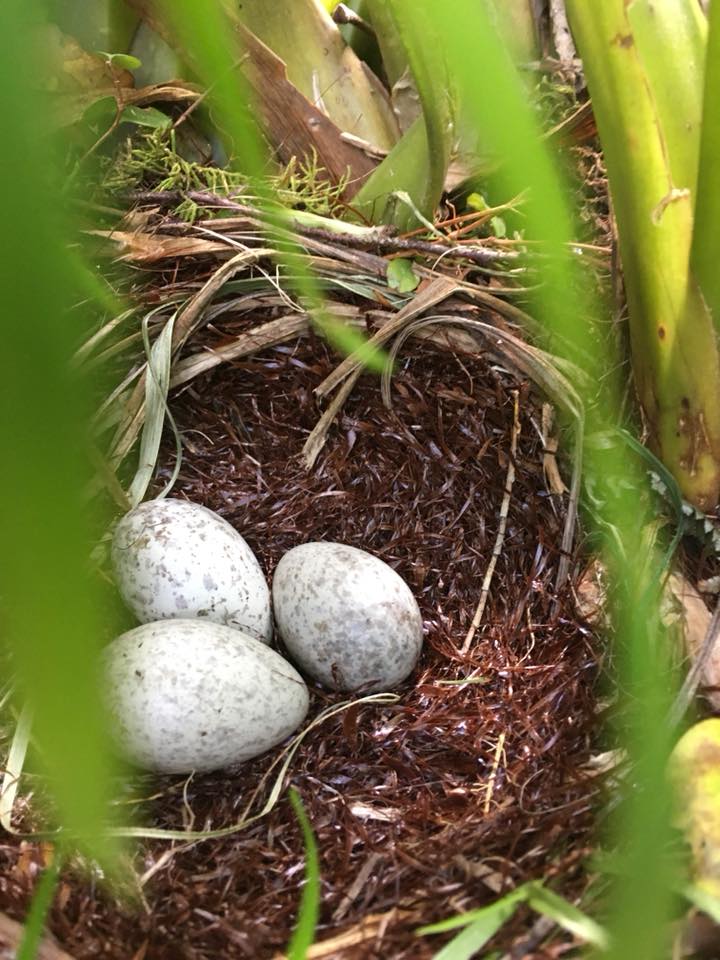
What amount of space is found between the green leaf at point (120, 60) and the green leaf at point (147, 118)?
44 mm

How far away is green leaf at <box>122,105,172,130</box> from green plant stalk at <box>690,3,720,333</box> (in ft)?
1.96

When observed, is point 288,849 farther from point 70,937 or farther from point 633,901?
point 633,901

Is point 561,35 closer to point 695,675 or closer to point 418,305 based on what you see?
point 418,305

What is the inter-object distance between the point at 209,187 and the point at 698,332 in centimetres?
58

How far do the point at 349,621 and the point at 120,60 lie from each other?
658 mm

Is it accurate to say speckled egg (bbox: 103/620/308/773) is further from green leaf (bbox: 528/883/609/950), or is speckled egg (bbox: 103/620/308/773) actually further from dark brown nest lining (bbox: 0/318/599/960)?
green leaf (bbox: 528/883/609/950)

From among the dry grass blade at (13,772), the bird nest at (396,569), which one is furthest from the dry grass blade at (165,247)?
the dry grass blade at (13,772)

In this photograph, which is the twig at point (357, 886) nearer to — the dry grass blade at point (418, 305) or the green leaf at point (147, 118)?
the dry grass blade at point (418, 305)

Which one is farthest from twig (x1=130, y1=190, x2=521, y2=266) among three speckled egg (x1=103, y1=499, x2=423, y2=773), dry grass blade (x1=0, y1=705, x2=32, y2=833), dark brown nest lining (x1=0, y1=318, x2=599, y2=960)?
dry grass blade (x1=0, y1=705, x2=32, y2=833)

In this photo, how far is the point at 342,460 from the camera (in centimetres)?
99

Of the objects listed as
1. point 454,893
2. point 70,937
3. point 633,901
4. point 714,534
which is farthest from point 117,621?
point 633,901

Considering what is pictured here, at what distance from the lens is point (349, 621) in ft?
2.75

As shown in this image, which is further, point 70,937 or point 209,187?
point 209,187

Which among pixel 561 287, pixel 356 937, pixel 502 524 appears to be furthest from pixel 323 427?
pixel 561 287
